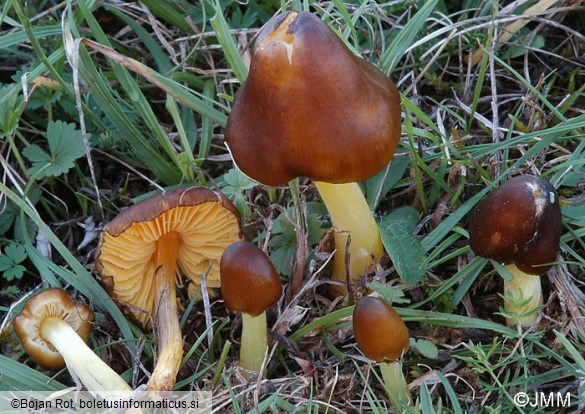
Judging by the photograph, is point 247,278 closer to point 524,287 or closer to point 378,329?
point 378,329

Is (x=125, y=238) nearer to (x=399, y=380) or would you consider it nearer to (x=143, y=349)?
(x=143, y=349)

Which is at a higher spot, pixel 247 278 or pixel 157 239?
pixel 247 278

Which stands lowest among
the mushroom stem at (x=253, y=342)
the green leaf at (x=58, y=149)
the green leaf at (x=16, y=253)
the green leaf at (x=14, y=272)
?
the mushroom stem at (x=253, y=342)

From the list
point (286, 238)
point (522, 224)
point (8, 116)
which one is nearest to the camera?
point (522, 224)

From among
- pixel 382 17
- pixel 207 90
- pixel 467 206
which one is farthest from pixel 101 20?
pixel 467 206

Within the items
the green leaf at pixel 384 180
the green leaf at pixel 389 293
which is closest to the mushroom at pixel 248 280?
the green leaf at pixel 389 293

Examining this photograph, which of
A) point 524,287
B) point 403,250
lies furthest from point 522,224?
point 403,250

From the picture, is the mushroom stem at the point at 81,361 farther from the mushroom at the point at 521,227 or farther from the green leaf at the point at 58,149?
the mushroom at the point at 521,227
